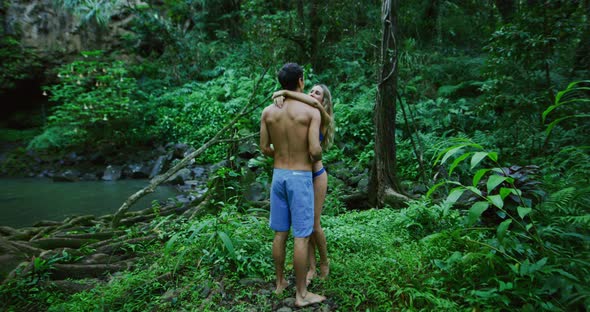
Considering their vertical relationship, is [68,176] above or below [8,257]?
below

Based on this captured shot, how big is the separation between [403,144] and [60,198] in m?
8.65

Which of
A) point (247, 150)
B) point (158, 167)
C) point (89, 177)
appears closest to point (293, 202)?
point (247, 150)

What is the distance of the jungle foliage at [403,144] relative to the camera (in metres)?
2.88

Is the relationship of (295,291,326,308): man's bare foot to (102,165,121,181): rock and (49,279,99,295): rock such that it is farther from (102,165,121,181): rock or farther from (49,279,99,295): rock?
(102,165,121,181): rock

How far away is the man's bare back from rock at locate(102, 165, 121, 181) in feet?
33.9

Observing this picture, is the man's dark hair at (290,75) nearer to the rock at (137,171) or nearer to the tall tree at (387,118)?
the tall tree at (387,118)

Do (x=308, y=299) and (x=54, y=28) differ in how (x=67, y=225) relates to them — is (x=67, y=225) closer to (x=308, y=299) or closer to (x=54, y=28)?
(x=308, y=299)

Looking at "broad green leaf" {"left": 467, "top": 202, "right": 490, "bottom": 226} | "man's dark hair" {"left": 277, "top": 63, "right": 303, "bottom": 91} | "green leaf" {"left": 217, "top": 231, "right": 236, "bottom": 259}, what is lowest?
"green leaf" {"left": 217, "top": 231, "right": 236, "bottom": 259}

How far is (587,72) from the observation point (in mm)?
6348

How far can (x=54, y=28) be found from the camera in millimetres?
16156

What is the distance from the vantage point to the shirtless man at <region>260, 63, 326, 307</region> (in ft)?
9.58

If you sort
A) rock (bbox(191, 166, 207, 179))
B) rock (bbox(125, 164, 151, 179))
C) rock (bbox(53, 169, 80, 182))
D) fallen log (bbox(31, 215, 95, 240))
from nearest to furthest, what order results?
fallen log (bbox(31, 215, 95, 240)), rock (bbox(191, 166, 207, 179)), rock (bbox(53, 169, 80, 182)), rock (bbox(125, 164, 151, 179))

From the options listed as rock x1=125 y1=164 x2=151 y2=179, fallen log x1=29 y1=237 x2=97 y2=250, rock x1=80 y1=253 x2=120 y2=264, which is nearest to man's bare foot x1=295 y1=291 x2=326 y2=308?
rock x1=80 y1=253 x2=120 y2=264

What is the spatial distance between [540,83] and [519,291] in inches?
242
